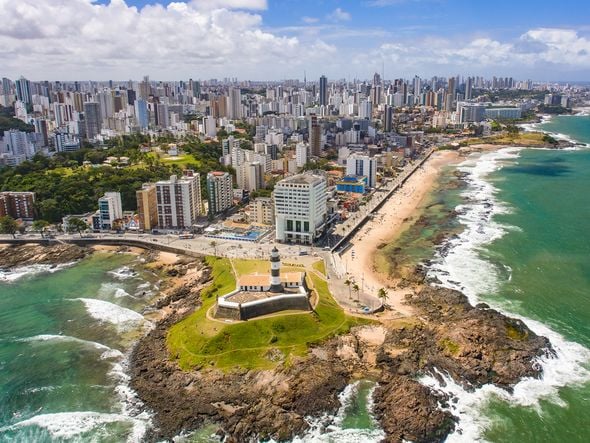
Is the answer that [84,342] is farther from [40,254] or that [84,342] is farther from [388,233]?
[388,233]

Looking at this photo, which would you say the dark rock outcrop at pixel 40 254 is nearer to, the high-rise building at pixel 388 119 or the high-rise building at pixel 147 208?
the high-rise building at pixel 147 208

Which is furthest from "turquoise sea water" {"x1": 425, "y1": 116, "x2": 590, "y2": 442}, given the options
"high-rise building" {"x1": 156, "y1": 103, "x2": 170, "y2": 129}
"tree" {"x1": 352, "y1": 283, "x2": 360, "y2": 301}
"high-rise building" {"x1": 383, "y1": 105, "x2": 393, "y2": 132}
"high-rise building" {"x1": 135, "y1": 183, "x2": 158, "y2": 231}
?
"high-rise building" {"x1": 156, "y1": 103, "x2": 170, "y2": 129}

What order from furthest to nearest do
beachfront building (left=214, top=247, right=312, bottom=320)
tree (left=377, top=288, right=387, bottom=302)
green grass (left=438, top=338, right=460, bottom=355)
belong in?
1. tree (left=377, top=288, right=387, bottom=302)
2. beachfront building (left=214, top=247, right=312, bottom=320)
3. green grass (left=438, top=338, right=460, bottom=355)

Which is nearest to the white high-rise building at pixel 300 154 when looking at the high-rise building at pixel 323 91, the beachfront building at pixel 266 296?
the beachfront building at pixel 266 296

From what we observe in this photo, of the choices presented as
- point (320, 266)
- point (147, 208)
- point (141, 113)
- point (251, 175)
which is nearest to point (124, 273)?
point (147, 208)

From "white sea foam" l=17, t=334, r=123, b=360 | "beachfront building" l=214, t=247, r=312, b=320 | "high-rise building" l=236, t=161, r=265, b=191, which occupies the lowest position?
"white sea foam" l=17, t=334, r=123, b=360

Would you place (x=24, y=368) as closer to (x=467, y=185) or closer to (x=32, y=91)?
(x=467, y=185)

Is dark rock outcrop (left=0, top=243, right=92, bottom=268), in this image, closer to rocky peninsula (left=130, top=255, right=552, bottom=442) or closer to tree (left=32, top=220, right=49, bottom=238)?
tree (left=32, top=220, right=49, bottom=238)
